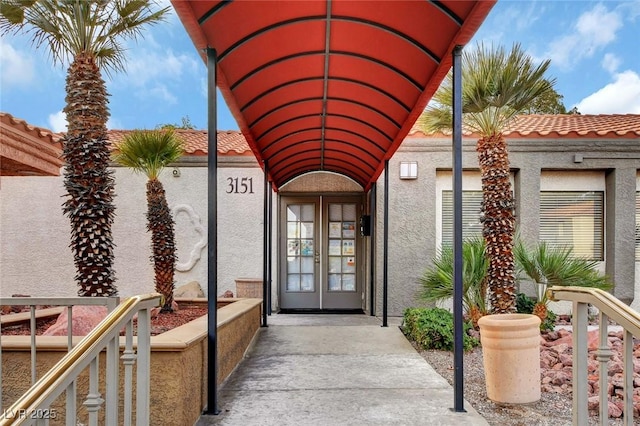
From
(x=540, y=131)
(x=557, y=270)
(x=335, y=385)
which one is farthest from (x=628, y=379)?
(x=540, y=131)

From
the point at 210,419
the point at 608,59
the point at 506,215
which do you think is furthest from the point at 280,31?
the point at 608,59

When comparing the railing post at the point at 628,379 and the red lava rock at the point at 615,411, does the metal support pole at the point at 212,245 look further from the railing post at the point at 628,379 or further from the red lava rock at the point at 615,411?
the red lava rock at the point at 615,411

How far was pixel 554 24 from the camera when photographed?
32719 millimetres

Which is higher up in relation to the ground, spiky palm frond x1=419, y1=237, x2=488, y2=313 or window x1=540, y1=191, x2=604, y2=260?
window x1=540, y1=191, x2=604, y2=260

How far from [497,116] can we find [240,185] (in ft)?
16.7

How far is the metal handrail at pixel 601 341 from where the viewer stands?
2287mm

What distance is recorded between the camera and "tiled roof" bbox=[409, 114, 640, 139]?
918 centimetres

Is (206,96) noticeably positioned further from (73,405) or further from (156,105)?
(156,105)

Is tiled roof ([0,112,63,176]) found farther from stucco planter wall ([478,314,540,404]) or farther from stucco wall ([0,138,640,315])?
stucco planter wall ([478,314,540,404])

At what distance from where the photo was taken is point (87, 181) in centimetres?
491

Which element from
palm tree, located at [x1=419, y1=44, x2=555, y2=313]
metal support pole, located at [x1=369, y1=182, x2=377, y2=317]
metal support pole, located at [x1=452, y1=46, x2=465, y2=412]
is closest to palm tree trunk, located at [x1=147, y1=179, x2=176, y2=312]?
metal support pole, located at [x1=452, y1=46, x2=465, y2=412]

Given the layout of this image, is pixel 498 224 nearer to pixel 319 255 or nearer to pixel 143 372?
pixel 319 255

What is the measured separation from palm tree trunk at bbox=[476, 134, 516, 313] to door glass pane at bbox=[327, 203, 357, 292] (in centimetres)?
405

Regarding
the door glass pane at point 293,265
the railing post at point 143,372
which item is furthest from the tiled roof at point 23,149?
the door glass pane at point 293,265
